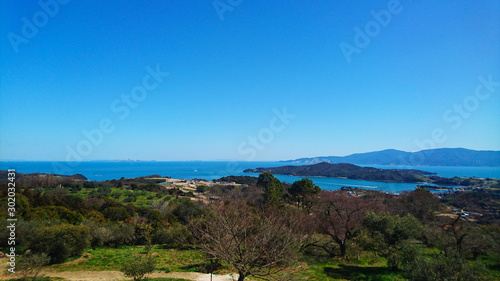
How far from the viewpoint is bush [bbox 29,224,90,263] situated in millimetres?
10547

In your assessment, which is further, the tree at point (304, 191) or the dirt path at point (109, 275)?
the tree at point (304, 191)

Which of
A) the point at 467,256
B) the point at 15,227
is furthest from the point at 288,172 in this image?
the point at 15,227

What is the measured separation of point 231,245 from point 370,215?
1071 centimetres

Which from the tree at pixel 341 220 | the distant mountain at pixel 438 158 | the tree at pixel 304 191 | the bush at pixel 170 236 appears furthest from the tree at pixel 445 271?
the distant mountain at pixel 438 158

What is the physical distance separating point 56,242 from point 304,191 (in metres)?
27.3

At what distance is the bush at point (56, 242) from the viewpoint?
34.6ft

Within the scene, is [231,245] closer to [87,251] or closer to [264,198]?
[87,251]

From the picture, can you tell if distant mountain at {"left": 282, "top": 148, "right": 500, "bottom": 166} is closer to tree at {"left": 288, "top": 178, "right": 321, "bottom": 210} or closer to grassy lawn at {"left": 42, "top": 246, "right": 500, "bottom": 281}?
tree at {"left": 288, "top": 178, "right": 321, "bottom": 210}

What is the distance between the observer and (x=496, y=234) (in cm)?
1426

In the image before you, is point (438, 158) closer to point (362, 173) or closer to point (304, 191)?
point (362, 173)

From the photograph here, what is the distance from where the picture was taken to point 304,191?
31875mm

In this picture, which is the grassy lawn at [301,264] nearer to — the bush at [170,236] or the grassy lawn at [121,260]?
the grassy lawn at [121,260]

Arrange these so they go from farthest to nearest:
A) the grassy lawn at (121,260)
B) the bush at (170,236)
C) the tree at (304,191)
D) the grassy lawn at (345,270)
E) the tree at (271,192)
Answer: the tree at (304,191), the tree at (271,192), the bush at (170,236), the grassy lawn at (345,270), the grassy lawn at (121,260)

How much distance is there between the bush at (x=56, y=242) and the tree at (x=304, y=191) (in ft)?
84.2
